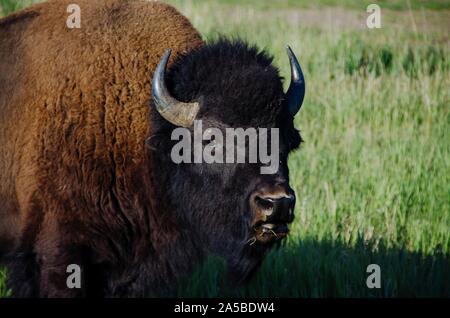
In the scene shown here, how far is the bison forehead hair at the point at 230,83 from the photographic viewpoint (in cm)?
446

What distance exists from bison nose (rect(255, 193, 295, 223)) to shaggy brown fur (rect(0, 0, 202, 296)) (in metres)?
0.83

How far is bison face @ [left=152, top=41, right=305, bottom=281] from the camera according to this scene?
172 inches

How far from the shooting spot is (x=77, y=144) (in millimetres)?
4703

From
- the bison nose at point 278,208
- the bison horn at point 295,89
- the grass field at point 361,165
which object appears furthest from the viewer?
the grass field at point 361,165

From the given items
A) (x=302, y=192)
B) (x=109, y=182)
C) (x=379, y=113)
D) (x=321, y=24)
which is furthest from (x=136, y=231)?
(x=321, y=24)

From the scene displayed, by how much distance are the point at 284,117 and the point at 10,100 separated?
1.57 metres

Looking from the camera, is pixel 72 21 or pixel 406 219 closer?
pixel 72 21

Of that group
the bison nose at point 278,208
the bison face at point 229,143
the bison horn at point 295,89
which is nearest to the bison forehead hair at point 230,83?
the bison face at point 229,143

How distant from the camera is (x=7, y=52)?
16.5ft

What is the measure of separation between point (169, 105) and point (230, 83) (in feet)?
1.15

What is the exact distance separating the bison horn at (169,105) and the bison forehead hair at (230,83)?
0.06 metres

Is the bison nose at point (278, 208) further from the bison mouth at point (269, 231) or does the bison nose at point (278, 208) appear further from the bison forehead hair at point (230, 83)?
the bison forehead hair at point (230, 83)

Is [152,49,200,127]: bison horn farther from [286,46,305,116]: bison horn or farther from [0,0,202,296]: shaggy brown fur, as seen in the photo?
[286,46,305,116]: bison horn
